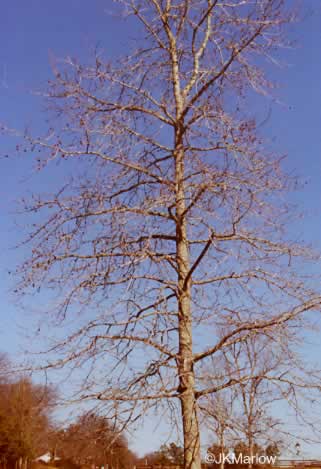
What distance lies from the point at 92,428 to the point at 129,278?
1546 mm

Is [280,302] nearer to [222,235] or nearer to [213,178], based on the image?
[222,235]

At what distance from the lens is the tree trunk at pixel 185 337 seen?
510cm

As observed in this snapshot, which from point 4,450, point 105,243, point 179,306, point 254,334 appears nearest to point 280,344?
point 254,334

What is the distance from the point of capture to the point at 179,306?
5.70 meters

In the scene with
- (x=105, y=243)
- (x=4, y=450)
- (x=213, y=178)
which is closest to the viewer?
(x=213, y=178)

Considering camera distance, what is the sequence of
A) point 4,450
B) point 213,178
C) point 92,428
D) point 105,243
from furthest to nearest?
1. point 4,450
2. point 105,243
3. point 213,178
4. point 92,428

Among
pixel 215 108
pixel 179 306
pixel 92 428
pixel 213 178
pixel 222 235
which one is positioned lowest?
pixel 92 428

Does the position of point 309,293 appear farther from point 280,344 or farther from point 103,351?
point 103,351

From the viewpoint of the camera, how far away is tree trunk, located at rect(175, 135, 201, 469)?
5.10 meters

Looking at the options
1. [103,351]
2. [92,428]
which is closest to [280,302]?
[103,351]

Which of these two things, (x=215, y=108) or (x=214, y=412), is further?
(x=215, y=108)

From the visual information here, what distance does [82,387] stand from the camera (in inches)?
203

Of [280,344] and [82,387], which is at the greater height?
[280,344]

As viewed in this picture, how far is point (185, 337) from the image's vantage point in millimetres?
5555
